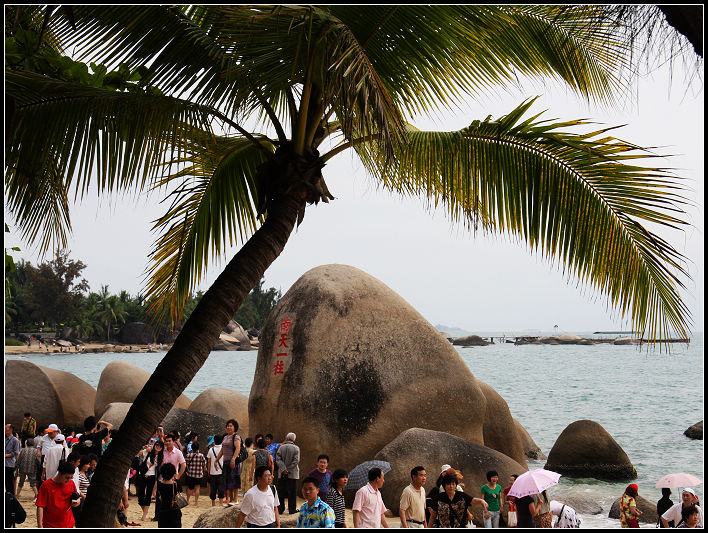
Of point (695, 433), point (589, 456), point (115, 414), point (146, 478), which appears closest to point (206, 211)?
point (146, 478)

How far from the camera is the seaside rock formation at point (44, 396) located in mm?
17625

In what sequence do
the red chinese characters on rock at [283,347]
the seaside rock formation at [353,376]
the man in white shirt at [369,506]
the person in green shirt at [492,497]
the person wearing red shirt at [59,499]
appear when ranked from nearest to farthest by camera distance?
the person wearing red shirt at [59,499] → the man in white shirt at [369,506] → the person in green shirt at [492,497] → the seaside rock formation at [353,376] → the red chinese characters on rock at [283,347]

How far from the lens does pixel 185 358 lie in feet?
16.1

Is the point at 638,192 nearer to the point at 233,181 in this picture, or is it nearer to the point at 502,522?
the point at 233,181

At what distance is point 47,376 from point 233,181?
45.4 feet

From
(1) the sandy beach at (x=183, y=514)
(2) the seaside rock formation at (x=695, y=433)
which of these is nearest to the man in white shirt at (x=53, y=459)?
(1) the sandy beach at (x=183, y=514)

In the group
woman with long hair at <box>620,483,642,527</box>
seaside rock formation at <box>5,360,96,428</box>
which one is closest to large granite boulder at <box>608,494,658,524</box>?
woman with long hair at <box>620,483,642,527</box>

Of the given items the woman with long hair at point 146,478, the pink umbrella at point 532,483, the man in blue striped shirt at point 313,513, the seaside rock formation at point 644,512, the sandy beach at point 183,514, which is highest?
the man in blue striped shirt at point 313,513

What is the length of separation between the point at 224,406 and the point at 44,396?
5339 millimetres

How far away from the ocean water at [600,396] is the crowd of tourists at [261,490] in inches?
115

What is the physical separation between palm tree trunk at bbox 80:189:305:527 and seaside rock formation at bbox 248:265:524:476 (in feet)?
24.1

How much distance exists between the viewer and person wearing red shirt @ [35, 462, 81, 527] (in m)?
6.55

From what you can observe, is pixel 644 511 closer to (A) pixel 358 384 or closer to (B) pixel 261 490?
(A) pixel 358 384

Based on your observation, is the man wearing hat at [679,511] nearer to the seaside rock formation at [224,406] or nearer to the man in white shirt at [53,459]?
the man in white shirt at [53,459]
